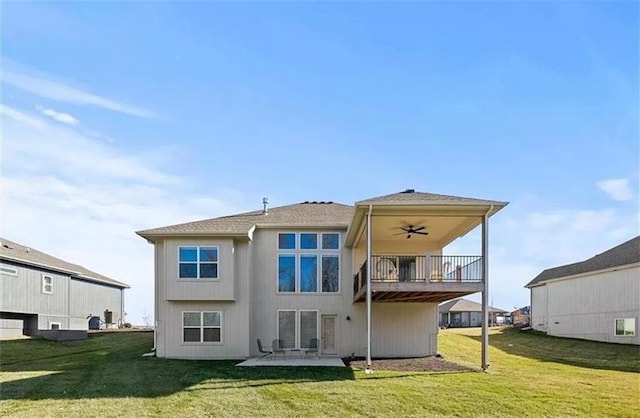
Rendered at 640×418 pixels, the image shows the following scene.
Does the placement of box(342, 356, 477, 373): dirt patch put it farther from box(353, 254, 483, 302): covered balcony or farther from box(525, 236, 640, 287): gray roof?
box(525, 236, 640, 287): gray roof

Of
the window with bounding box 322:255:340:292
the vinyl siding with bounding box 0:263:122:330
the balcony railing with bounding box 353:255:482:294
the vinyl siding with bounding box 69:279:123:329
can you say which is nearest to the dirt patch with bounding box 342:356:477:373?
the balcony railing with bounding box 353:255:482:294

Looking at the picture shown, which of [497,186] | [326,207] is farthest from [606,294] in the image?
[326,207]

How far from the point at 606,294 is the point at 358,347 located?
49.1 feet

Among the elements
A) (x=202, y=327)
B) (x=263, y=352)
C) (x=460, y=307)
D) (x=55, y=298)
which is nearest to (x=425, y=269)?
(x=263, y=352)

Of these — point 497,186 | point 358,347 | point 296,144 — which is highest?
point 296,144

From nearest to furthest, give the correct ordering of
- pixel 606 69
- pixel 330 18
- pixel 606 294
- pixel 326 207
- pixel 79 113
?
pixel 330 18, pixel 606 69, pixel 79 113, pixel 326 207, pixel 606 294

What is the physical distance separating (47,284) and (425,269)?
20.0 m

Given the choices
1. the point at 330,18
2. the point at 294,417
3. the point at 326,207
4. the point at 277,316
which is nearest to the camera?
the point at 294,417

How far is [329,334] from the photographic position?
19.3m

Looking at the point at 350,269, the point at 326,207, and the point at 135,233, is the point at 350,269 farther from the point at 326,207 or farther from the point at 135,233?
the point at 135,233

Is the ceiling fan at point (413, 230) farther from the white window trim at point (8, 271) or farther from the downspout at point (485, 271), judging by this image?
the white window trim at point (8, 271)

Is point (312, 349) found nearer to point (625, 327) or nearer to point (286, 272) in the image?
point (286, 272)

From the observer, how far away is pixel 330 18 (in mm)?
13070

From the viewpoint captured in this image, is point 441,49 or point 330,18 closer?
point 330,18
